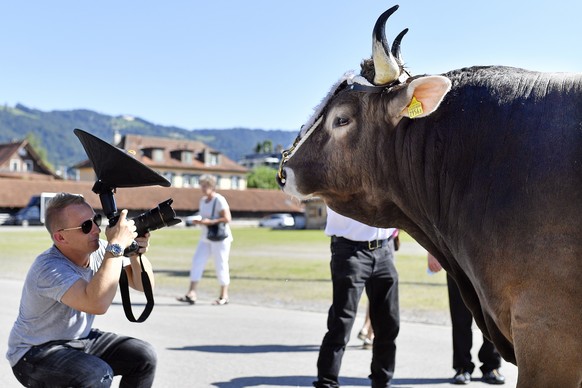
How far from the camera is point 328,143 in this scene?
3.79 m

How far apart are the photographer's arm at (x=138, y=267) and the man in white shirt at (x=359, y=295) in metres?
2.09

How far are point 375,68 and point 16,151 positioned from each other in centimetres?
10211

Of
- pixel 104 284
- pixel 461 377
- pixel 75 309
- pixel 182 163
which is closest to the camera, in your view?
pixel 104 284

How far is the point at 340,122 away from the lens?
3.76 metres

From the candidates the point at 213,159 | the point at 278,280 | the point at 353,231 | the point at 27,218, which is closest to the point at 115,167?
the point at 353,231

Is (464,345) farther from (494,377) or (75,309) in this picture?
(75,309)

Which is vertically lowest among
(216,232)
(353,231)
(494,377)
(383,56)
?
(494,377)

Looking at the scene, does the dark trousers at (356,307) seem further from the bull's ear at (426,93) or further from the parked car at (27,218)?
the parked car at (27,218)

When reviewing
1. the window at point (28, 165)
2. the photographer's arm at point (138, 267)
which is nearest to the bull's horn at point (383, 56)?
the photographer's arm at point (138, 267)

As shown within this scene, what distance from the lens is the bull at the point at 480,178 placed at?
292 cm

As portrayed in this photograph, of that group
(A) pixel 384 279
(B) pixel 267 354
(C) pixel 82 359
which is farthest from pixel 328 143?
(B) pixel 267 354

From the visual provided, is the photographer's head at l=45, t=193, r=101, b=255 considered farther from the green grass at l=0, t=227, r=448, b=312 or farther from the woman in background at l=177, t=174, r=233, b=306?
the woman in background at l=177, t=174, r=233, b=306

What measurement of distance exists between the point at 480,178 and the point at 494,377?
4900 millimetres

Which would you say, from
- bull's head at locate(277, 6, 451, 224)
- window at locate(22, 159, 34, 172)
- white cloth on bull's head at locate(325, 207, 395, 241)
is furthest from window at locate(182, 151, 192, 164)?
bull's head at locate(277, 6, 451, 224)
